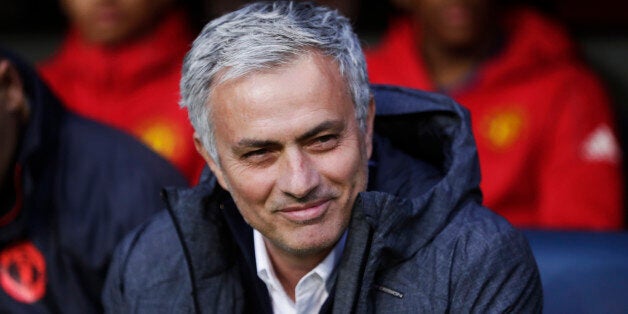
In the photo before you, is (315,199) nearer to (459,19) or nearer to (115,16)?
(459,19)

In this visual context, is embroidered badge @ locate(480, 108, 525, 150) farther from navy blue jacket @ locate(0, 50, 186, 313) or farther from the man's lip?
the man's lip

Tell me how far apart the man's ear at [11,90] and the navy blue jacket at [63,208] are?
28mm

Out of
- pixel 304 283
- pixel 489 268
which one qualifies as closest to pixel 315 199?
pixel 304 283

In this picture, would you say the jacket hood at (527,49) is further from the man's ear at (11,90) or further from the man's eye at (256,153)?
the man's eye at (256,153)

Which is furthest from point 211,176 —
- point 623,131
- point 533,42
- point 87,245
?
point 623,131

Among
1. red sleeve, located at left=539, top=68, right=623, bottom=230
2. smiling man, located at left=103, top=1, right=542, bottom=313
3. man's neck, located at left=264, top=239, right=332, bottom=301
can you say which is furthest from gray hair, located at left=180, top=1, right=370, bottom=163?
red sleeve, located at left=539, top=68, right=623, bottom=230

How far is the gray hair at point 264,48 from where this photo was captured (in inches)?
71.7

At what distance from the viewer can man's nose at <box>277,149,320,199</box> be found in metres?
1.80

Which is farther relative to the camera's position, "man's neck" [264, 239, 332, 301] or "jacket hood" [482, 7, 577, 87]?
"jacket hood" [482, 7, 577, 87]

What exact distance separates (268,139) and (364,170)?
0.65ft

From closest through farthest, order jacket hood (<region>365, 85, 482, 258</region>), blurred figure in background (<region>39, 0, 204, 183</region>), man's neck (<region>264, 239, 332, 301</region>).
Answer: jacket hood (<region>365, 85, 482, 258</region>), man's neck (<region>264, 239, 332, 301</region>), blurred figure in background (<region>39, 0, 204, 183</region>)

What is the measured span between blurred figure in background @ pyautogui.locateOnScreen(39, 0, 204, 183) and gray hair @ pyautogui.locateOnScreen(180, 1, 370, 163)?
66.2 inches

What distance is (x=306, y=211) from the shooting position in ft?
6.00

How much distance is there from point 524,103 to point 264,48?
1.63m
